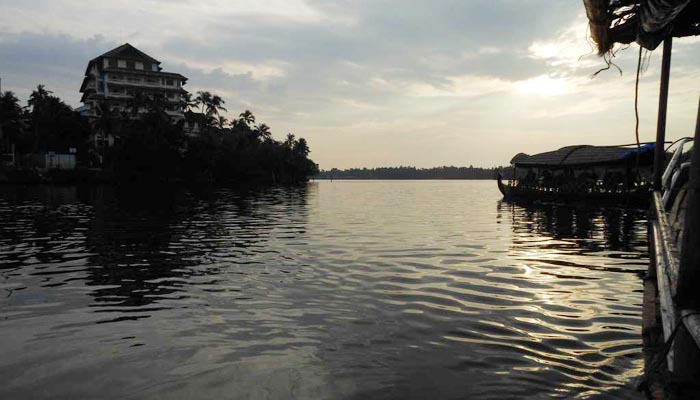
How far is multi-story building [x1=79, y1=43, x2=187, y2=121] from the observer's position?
87812 millimetres

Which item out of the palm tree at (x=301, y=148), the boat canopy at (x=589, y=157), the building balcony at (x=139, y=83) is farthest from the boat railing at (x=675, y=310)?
the palm tree at (x=301, y=148)

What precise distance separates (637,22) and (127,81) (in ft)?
321

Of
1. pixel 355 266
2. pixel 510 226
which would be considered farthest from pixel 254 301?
pixel 510 226

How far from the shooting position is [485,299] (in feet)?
28.6

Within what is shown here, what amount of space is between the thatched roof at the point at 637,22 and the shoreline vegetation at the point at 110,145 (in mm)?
77805

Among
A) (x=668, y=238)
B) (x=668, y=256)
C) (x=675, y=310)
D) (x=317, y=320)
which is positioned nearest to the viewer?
(x=675, y=310)

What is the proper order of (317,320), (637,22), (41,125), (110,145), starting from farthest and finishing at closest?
(110,145), (41,125), (317,320), (637,22)

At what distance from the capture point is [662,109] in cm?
829

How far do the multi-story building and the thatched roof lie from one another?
8887cm

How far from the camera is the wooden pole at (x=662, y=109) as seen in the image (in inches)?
309

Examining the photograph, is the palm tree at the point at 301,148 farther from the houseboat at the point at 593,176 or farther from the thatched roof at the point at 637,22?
the thatched roof at the point at 637,22

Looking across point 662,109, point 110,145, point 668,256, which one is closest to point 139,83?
point 110,145

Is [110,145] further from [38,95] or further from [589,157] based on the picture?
[589,157]

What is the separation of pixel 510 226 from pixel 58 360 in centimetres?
2038
